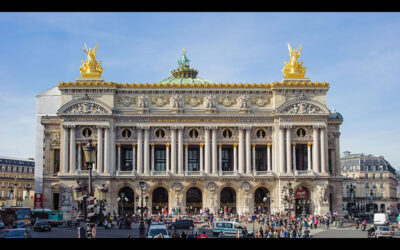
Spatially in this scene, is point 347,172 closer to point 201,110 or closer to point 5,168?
point 201,110

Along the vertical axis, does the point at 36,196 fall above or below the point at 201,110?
below

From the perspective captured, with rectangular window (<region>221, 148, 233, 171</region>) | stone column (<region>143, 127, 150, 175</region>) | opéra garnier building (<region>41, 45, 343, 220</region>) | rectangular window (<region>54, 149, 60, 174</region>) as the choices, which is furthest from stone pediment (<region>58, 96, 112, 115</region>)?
rectangular window (<region>221, 148, 233, 171</region>)

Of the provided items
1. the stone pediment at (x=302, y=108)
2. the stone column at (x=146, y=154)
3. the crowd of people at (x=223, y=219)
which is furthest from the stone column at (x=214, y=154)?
the stone pediment at (x=302, y=108)

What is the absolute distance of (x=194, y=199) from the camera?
83.3m

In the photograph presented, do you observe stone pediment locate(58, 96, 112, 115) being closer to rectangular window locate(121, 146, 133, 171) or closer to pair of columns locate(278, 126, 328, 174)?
rectangular window locate(121, 146, 133, 171)

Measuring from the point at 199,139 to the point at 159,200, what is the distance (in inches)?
445

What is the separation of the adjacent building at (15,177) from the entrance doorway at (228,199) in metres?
54.5

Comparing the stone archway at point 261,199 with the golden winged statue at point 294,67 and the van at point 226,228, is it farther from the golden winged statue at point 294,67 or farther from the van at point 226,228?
the van at point 226,228

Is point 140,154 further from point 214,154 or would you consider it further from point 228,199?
point 228,199

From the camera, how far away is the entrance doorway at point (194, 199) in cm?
8306

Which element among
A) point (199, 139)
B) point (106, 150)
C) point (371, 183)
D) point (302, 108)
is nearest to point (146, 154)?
point (106, 150)

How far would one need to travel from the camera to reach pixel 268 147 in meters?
83.7
